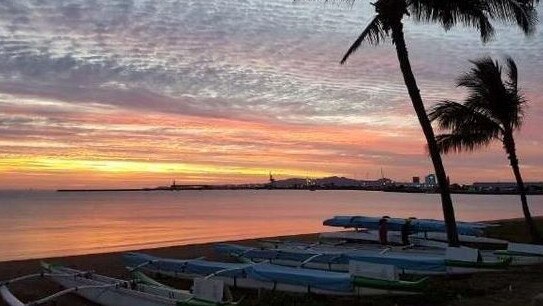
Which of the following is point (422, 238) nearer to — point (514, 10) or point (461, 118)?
point (461, 118)

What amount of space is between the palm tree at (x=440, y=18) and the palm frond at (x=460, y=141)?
16.9 ft

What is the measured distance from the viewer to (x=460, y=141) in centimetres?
2048

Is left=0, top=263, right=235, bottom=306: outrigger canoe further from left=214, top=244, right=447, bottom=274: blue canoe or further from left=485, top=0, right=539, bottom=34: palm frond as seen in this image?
left=485, top=0, right=539, bottom=34: palm frond

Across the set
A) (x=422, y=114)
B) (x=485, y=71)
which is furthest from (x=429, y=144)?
(x=485, y=71)

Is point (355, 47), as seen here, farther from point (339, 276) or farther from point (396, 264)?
point (339, 276)

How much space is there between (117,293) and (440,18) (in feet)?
33.3

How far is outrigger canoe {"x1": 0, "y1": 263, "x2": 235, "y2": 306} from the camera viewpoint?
409 inches

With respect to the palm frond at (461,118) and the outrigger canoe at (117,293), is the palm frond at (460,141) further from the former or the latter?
the outrigger canoe at (117,293)

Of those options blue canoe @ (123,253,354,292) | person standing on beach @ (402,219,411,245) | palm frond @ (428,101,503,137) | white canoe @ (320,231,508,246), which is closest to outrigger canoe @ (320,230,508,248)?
white canoe @ (320,231,508,246)

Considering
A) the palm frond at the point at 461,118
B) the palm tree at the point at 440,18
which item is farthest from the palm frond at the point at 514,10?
the palm frond at the point at 461,118

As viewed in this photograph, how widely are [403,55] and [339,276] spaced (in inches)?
265

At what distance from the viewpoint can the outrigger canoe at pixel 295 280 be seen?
11062mm

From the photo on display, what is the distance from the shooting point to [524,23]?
15453mm

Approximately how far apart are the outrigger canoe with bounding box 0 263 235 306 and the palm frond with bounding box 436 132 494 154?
12.3 metres
